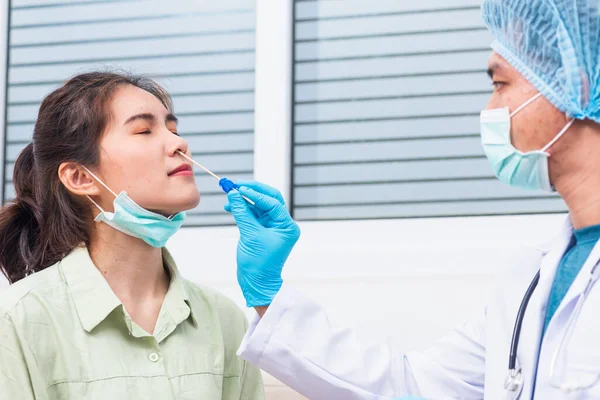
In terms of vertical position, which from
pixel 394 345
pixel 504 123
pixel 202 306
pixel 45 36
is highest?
pixel 45 36

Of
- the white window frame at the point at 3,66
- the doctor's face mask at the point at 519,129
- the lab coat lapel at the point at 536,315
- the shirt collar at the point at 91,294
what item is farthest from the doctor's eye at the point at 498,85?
the white window frame at the point at 3,66

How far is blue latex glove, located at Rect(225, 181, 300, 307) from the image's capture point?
170 centimetres

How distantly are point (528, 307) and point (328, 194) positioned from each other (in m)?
1.28

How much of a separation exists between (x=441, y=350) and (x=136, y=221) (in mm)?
676

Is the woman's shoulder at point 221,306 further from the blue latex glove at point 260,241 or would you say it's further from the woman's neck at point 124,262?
the blue latex glove at point 260,241

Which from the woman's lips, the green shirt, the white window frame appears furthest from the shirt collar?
the white window frame

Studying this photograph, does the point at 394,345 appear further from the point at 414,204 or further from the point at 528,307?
the point at 528,307

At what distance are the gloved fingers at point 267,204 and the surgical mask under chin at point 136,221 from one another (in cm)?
24

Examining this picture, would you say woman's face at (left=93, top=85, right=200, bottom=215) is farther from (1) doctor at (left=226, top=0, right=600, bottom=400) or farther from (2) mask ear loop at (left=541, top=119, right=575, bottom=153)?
(2) mask ear loop at (left=541, top=119, right=575, bottom=153)

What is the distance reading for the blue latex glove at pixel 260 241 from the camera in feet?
5.58

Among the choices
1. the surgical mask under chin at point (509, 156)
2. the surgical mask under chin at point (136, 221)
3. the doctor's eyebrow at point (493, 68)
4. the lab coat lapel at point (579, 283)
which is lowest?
the lab coat lapel at point (579, 283)

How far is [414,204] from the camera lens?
108 inches

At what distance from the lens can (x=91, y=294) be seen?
6.15ft

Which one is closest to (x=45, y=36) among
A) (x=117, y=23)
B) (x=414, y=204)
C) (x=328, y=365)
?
(x=117, y=23)
